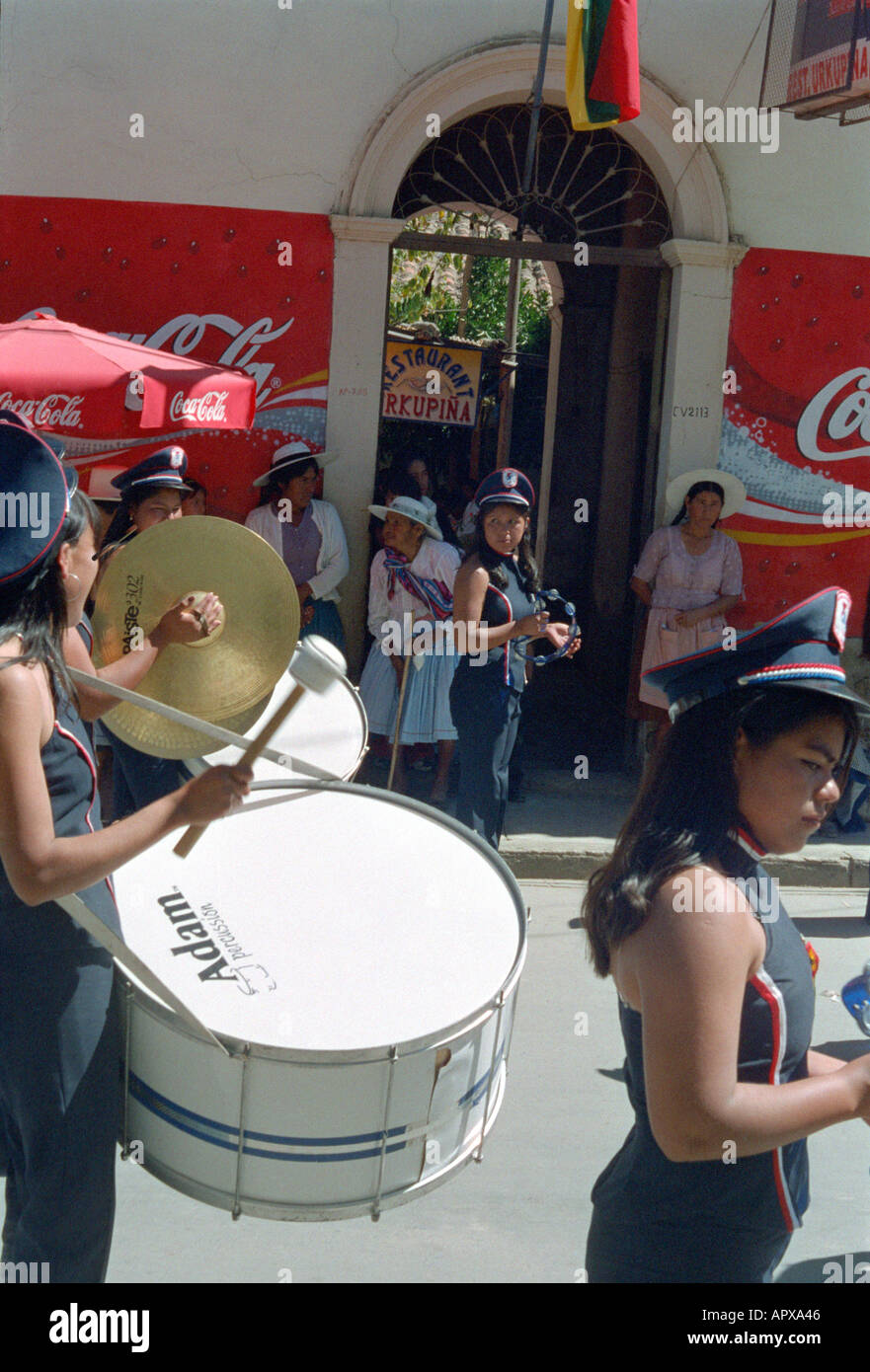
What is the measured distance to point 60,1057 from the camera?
2207mm

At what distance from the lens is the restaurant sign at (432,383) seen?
12953mm

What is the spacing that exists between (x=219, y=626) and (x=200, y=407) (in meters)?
3.61

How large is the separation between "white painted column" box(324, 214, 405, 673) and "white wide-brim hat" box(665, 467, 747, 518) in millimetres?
1855

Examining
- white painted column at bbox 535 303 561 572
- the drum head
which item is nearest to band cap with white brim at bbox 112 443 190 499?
the drum head

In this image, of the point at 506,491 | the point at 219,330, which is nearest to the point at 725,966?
the point at 506,491

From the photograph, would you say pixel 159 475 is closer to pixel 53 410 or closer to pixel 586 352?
pixel 53 410

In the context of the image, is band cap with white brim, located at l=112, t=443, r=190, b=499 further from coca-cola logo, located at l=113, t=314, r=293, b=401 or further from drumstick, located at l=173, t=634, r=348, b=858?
coca-cola logo, located at l=113, t=314, r=293, b=401

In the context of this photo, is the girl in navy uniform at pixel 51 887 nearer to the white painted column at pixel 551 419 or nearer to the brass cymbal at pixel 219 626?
the brass cymbal at pixel 219 626

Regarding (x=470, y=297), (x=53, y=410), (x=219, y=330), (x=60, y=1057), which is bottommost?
(x=60, y=1057)

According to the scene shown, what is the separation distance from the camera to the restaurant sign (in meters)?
13.0

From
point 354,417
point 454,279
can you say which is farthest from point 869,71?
point 454,279

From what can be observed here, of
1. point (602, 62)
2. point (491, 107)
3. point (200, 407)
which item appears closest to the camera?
point (200, 407)

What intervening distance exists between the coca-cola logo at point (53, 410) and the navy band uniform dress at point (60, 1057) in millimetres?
3835
